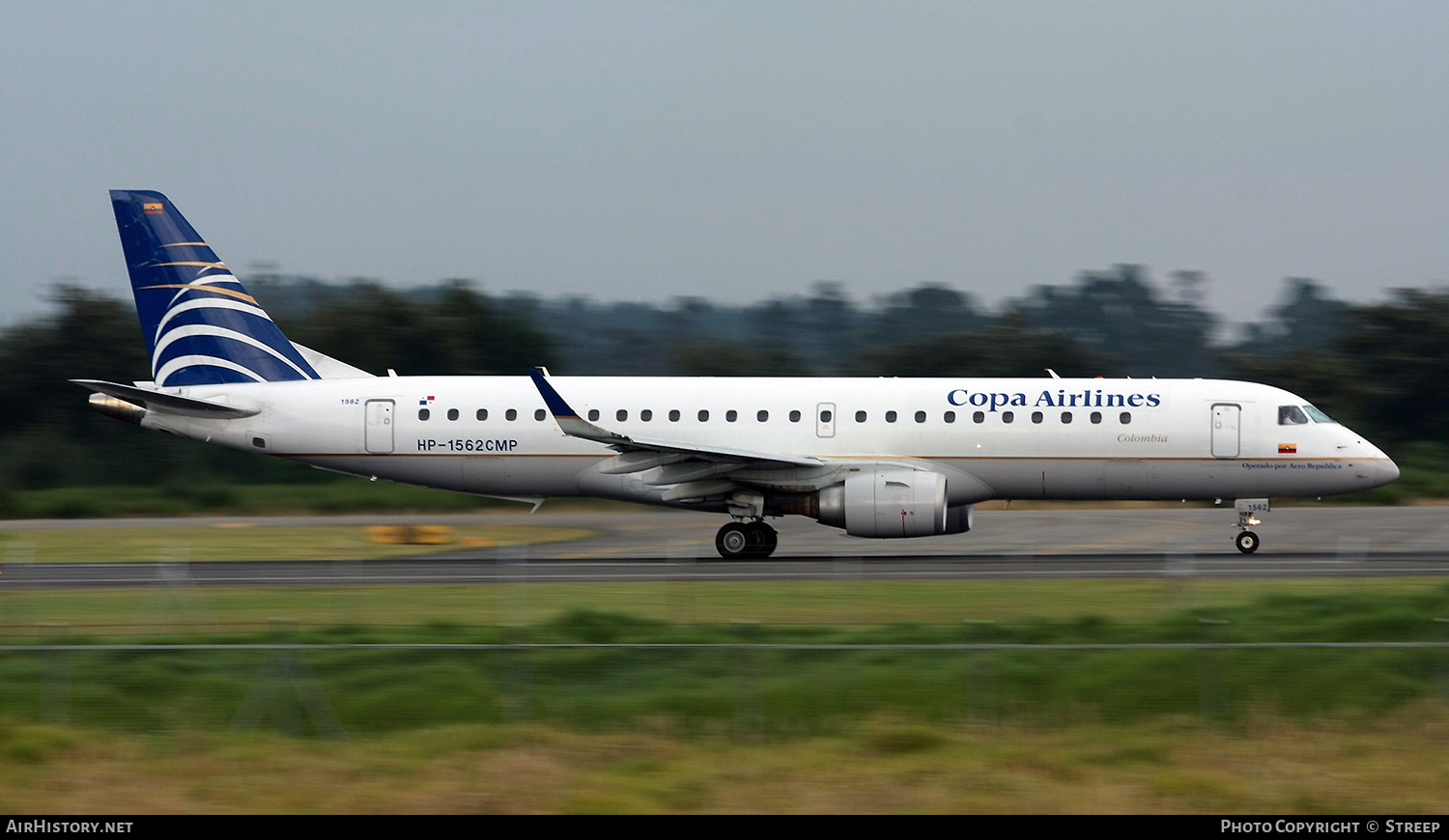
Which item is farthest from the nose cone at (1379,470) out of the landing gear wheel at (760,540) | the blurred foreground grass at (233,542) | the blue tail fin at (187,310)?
the blue tail fin at (187,310)

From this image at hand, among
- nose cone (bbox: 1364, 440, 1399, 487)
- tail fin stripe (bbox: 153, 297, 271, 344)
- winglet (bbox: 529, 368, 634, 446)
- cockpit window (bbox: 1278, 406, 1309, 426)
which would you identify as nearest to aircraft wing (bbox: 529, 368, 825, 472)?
winglet (bbox: 529, 368, 634, 446)

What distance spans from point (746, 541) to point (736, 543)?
0.19 m

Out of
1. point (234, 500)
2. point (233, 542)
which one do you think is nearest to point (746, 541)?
point (233, 542)

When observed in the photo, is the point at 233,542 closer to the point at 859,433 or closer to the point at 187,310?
the point at 187,310

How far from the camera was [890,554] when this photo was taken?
2792 cm

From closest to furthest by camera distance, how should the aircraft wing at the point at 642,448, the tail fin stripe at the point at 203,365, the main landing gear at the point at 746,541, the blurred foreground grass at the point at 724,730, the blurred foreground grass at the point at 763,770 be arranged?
the blurred foreground grass at the point at 763,770 → the blurred foreground grass at the point at 724,730 → the aircraft wing at the point at 642,448 → the main landing gear at the point at 746,541 → the tail fin stripe at the point at 203,365

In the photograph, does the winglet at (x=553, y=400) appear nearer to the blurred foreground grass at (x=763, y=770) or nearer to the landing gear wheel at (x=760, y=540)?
the landing gear wheel at (x=760, y=540)

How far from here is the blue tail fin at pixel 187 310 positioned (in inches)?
1152

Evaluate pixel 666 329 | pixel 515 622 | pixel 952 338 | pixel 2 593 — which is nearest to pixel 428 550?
pixel 2 593

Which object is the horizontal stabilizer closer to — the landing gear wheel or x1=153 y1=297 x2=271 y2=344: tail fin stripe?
x1=153 y1=297 x2=271 y2=344: tail fin stripe

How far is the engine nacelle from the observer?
2573 centimetres

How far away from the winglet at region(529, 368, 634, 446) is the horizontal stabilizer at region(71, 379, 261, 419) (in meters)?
6.33

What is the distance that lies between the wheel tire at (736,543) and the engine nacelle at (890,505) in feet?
5.57

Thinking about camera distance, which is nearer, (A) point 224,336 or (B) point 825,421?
(B) point 825,421
